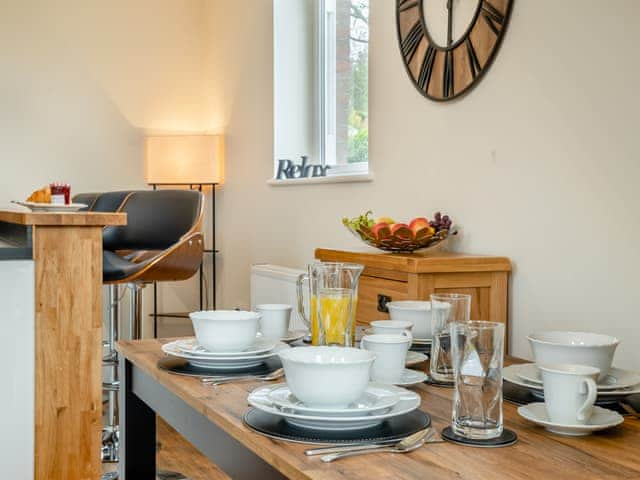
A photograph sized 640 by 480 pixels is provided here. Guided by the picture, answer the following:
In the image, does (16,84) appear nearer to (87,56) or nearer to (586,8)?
(87,56)

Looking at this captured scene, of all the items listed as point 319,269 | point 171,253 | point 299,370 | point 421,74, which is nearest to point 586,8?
point 421,74

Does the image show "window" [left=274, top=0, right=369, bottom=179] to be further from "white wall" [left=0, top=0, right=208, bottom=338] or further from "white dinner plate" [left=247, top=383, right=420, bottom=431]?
"white dinner plate" [left=247, top=383, right=420, bottom=431]

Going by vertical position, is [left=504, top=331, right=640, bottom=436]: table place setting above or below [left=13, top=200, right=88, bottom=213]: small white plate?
→ below

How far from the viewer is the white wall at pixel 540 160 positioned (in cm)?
210

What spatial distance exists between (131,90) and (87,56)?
309mm

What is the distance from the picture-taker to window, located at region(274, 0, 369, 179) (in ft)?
12.5

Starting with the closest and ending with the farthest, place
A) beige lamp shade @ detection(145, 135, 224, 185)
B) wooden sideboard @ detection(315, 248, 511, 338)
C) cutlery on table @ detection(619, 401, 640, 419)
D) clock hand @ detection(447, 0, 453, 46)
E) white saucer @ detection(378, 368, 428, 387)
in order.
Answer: cutlery on table @ detection(619, 401, 640, 419) < white saucer @ detection(378, 368, 428, 387) < wooden sideboard @ detection(315, 248, 511, 338) < clock hand @ detection(447, 0, 453, 46) < beige lamp shade @ detection(145, 135, 224, 185)

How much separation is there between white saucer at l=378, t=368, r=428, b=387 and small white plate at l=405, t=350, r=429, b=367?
0.26 ft

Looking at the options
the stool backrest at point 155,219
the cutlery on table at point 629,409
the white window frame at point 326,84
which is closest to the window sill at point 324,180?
the white window frame at point 326,84

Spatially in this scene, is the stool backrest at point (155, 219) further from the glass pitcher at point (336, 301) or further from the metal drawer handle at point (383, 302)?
the glass pitcher at point (336, 301)

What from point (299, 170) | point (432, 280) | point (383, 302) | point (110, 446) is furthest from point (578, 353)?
point (299, 170)

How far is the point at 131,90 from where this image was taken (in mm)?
4828

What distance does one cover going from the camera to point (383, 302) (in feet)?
7.89

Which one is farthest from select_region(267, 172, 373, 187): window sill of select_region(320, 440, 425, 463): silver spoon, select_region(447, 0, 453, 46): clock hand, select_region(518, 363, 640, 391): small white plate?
select_region(320, 440, 425, 463): silver spoon
